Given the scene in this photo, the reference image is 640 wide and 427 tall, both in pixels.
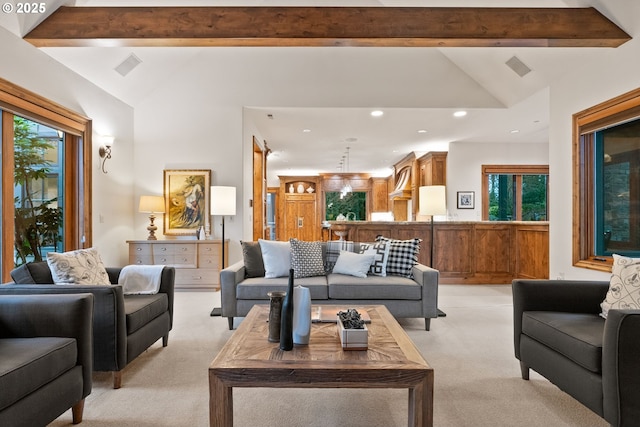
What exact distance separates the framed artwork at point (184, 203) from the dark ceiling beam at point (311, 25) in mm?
2443

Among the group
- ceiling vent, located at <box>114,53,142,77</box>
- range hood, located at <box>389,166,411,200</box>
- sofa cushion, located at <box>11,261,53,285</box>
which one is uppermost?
ceiling vent, located at <box>114,53,142,77</box>

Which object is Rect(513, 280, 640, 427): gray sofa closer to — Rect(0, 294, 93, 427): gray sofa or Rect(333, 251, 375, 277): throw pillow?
Rect(333, 251, 375, 277): throw pillow

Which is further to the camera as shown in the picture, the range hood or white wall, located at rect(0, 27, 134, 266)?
the range hood

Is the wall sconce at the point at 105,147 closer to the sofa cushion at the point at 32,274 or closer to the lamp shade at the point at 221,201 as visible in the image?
the lamp shade at the point at 221,201

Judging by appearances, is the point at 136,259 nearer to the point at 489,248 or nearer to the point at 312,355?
the point at 312,355

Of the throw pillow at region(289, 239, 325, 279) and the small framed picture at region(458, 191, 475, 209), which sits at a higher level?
the small framed picture at region(458, 191, 475, 209)

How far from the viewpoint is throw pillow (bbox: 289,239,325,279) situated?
152 inches

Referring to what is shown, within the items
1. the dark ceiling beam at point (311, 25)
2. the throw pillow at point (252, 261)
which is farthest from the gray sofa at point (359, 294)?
the dark ceiling beam at point (311, 25)

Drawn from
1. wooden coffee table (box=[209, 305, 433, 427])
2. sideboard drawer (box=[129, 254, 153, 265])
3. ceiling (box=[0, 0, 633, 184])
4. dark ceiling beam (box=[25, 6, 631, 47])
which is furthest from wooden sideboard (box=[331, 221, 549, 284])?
wooden coffee table (box=[209, 305, 433, 427])

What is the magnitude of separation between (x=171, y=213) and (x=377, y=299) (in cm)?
350

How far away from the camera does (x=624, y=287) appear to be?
2307 millimetres

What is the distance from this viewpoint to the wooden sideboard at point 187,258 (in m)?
5.30

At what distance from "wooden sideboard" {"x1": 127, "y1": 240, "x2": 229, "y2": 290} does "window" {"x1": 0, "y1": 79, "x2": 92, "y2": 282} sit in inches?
35.3

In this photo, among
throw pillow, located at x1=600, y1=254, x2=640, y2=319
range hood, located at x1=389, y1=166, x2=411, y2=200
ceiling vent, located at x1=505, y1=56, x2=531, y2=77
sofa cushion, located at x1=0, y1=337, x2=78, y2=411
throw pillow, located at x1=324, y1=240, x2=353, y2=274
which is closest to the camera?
sofa cushion, located at x1=0, y1=337, x2=78, y2=411
